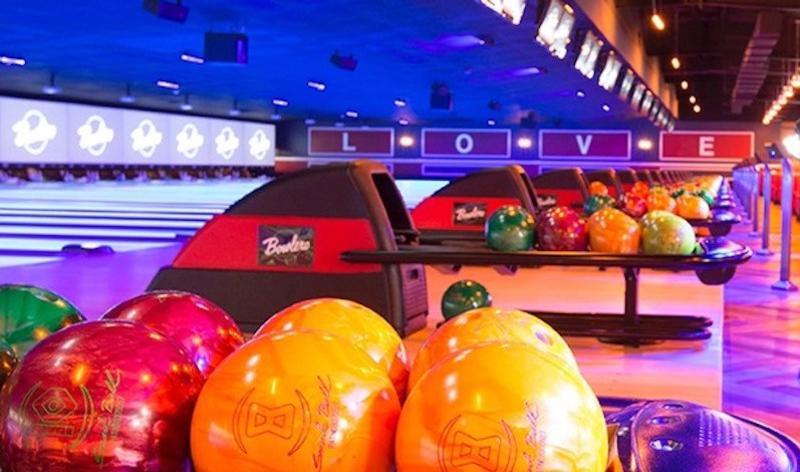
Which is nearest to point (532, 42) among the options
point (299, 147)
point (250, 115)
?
point (250, 115)

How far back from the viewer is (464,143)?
1128 inches

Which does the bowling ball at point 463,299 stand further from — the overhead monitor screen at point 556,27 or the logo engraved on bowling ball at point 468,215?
the overhead monitor screen at point 556,27

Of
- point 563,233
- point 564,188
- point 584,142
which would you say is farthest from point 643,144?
point 563,233

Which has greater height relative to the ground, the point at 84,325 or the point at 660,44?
the point at 660,44

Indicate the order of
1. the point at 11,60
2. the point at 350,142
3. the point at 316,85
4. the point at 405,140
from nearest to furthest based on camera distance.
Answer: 1. the point at 11,60
2. the point at 316,85
3. the point at 405,140
4. the point at 350,142

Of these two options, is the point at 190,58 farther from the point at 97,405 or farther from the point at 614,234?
the point at 97,405

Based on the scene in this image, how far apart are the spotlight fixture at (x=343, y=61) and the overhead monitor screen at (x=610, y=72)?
3176mm

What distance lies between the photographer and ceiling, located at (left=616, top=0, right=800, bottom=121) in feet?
45.8

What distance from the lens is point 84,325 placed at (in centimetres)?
151

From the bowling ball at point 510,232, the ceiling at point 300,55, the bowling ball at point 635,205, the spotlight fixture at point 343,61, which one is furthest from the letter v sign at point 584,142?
the bowling ball at point 510,232

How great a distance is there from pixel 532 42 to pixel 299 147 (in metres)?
17.9

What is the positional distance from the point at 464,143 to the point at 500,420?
27.5 meters

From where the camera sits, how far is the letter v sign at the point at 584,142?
28094 mm

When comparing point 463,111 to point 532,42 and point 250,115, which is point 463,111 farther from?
point 532,42
